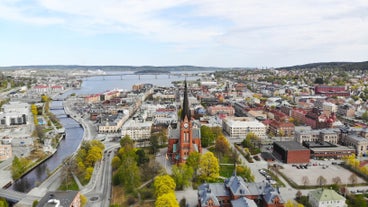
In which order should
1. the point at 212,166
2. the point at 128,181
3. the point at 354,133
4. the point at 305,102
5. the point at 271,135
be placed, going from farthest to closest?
the point at 305,102
the point at 271,135
the point at 354,133
the point at 212,166
the point at 128,181

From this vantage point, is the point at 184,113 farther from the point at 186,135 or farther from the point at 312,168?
the point at 312,168

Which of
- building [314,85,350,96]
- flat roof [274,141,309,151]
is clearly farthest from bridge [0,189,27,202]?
building [314,85,350,96]

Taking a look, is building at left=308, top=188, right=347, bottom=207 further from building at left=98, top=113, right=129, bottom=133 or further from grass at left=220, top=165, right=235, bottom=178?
building at left=98, top=113, right=129, bottom=133

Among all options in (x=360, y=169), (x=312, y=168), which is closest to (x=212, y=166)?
(x=312, y=168)

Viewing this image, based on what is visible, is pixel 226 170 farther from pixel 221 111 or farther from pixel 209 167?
pixel 221 111

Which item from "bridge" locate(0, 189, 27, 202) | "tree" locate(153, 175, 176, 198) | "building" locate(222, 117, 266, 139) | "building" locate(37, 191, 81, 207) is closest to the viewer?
"building" locate(37, 191, 81, 207)

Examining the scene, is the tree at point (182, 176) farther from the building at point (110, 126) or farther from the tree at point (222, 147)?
the building at point (110, 126)

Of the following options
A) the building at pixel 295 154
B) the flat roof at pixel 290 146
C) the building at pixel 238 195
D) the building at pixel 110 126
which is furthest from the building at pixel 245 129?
the building at pixel 238 195
